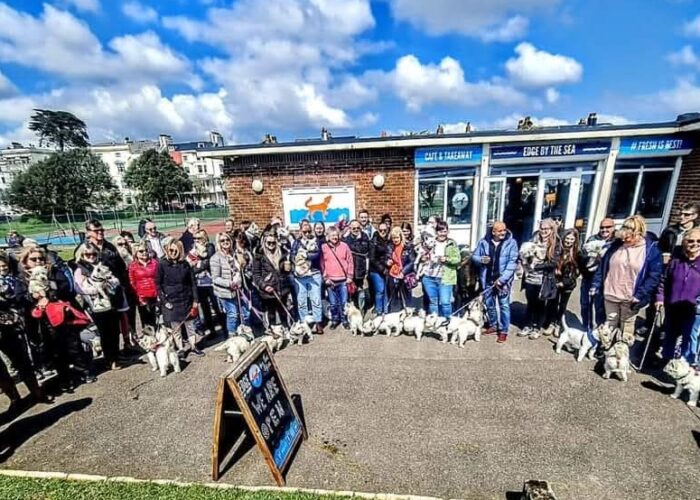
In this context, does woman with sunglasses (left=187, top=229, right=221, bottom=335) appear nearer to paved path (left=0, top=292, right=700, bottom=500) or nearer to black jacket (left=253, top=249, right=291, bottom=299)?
black jacket (left=253, top=249, right=291, bottom=299)

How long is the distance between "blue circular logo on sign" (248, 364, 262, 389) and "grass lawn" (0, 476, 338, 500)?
83cm

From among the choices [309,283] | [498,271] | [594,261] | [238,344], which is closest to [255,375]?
[238,344]

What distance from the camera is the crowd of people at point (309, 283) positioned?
145 inches

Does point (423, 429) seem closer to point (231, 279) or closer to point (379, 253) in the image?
point (379, 253)

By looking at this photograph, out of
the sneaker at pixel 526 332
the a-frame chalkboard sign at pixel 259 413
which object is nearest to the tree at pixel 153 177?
the a-frame chalkboard sign at pixel 259 413

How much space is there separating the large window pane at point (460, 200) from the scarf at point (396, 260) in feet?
14.4

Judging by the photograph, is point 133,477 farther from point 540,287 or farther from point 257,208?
point 257,208

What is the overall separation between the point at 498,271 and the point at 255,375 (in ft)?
12.2

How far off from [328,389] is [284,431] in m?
1.10

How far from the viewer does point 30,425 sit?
3459mm

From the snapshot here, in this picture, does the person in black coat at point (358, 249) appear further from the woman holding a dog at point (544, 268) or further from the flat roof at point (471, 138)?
the flat roof at point (471, 138)

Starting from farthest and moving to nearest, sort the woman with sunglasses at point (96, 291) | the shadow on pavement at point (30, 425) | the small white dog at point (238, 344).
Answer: the small white dog at point (238, 344), the woman with sunglasses at point (96, 291), the shadow on pavement at point (30, 425)

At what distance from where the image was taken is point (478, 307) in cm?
483

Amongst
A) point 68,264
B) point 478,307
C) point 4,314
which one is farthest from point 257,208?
point 478,307
